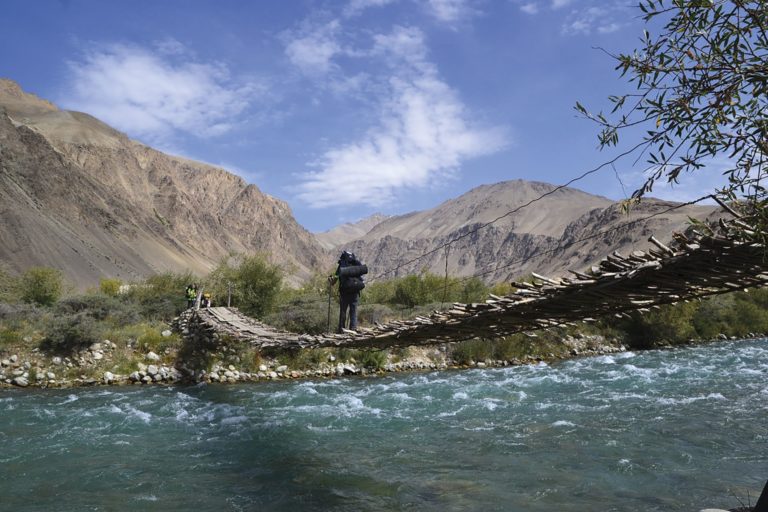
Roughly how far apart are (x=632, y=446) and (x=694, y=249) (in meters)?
4.87

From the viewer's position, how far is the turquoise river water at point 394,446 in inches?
203

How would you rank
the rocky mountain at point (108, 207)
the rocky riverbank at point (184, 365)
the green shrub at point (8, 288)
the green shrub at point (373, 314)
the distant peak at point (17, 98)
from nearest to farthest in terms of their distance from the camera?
the rocky riverbank at point (184, 365) → the green shrub at point (373, 314) → the green shrub at point (8, 288) → the rocky mountain at point (108, 207) → the distant peak at point (17, 98)

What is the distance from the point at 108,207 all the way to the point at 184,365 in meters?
58.7

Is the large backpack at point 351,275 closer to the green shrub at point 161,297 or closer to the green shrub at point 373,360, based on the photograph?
the green shrub at point 373,360

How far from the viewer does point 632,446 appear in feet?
22.1

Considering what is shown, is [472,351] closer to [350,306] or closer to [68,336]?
[350,306]

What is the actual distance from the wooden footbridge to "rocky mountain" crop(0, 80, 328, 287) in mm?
18580

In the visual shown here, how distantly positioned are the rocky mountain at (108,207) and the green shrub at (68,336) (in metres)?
9.78

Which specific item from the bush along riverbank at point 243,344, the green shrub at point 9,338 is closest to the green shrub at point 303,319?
the bush along riverbank at point 243,344

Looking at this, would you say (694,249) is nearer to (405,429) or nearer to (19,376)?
(405,429)

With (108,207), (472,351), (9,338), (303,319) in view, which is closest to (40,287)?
(9,338)

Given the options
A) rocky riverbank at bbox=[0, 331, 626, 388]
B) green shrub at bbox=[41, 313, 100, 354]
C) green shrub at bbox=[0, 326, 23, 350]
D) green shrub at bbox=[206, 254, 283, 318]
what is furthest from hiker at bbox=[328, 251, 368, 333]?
green shrub at bbox=[206, 254, 283, 318]

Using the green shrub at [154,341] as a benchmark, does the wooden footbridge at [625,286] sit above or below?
above

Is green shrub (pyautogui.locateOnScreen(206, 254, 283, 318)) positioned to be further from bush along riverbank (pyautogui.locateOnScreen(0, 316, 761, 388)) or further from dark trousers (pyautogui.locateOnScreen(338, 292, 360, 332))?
dark trousers (pyautogui.locateOnScreen(338, 292, 360, 332))
